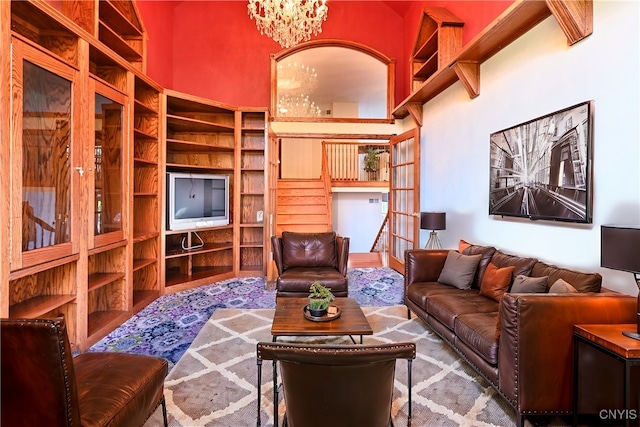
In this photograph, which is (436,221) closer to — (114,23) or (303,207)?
(303,207)

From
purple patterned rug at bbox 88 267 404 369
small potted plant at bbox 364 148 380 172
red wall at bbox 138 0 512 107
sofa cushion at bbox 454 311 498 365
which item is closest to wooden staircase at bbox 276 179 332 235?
small potted plant at bbox 364 148 380 172

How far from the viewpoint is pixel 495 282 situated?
2.92 meters

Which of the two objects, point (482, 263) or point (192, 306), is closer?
point (482, 263)

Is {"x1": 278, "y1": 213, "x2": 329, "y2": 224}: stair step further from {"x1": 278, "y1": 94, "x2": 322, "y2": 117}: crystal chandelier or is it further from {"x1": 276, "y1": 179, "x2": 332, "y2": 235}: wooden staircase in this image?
{"x1": 278, "y1": 94, "x2": 322, "y2": 117}: crystal chandelier

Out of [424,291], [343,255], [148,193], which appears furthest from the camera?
[148,193]

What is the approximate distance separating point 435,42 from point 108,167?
4469 millimetres

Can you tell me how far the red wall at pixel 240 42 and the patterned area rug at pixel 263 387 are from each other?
464 cm

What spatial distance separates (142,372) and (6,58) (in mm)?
2030

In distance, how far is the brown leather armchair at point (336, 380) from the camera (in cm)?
125

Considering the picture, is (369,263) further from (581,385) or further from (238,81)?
(581,385)

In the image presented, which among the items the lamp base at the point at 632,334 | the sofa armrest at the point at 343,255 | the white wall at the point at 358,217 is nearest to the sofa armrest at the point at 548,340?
the lamp base at the point at 632,334

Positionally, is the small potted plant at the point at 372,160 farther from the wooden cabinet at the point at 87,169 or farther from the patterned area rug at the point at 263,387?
the patterned area rug at the point at 263,387

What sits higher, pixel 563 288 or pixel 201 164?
pixel 201 164

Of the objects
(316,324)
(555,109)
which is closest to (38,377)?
(316,324)
